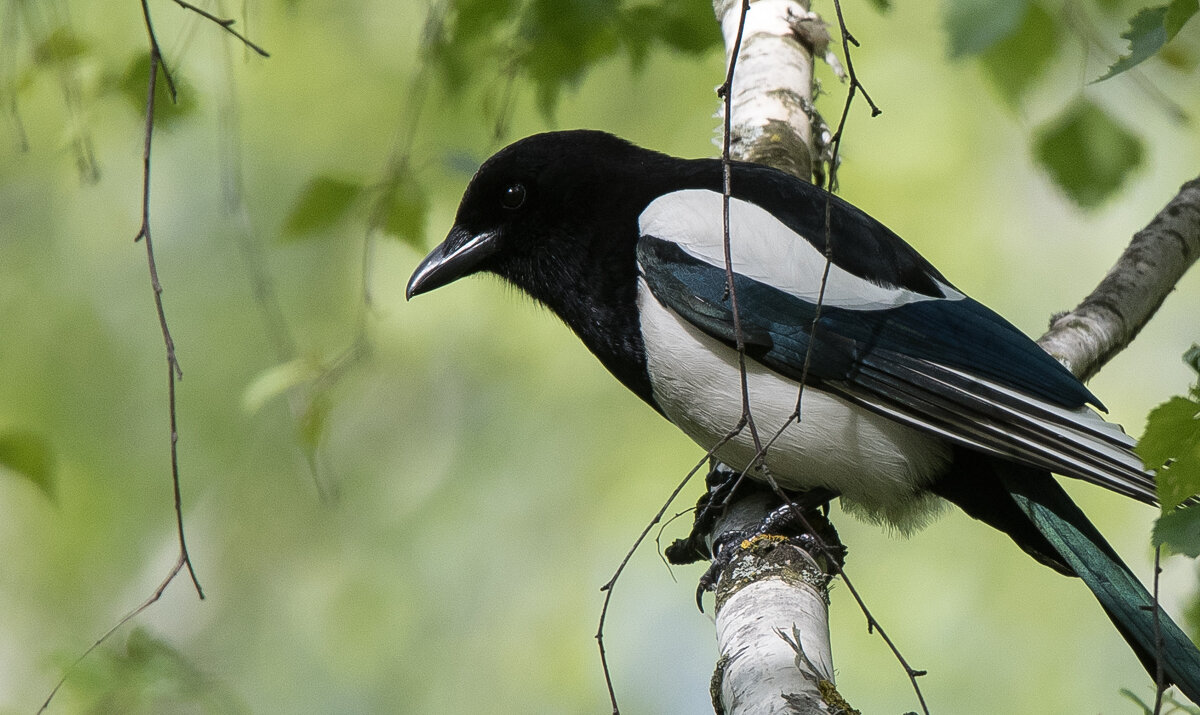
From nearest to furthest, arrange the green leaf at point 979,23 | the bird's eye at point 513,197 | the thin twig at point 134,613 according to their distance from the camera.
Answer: the thin twig at point 134,613 < the green leaf at point 979,23 < the bird's eye at point 513,197

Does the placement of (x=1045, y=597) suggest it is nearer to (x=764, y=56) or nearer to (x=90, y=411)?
(x=764, y=56)

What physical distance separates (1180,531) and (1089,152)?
1.66 metres

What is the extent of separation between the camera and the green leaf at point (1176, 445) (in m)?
1.36

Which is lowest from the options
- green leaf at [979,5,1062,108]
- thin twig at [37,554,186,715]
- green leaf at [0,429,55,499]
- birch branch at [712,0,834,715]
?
thin twig at [37,554,186,715]

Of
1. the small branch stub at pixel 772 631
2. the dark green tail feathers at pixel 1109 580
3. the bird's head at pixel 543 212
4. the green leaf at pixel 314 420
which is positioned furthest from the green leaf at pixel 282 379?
the dark green tail feathers at pixel 1109 580

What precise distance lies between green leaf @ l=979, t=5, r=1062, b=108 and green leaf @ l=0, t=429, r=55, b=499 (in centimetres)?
227

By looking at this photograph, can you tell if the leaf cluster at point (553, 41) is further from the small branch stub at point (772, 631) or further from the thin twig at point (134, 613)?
the thin twig at point (134, 613)

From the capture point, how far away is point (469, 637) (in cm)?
582

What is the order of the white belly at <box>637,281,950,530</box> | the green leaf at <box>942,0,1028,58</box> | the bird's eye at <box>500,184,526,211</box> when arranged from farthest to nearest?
the bird's eye at <box>500,184,526,211</box> < the white belly at <box>637,281,950,530</box> < the green leaf at <box>942,0,1028,58</box>

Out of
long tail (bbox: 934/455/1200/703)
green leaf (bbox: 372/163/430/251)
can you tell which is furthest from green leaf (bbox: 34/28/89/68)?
long tail (bbox: 934/455/1200/703)

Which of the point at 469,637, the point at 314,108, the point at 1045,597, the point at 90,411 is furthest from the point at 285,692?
the point at 1045,597

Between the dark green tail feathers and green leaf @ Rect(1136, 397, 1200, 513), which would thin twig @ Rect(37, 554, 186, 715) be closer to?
green leaf @ Rect(1136, 397, 1200, 513)

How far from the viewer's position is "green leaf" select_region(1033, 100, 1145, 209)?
280 cm

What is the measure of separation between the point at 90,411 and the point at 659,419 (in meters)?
3.06
